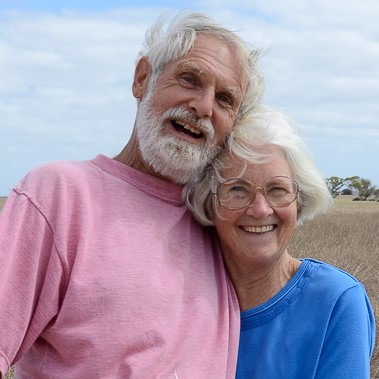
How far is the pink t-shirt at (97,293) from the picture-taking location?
7.87ft

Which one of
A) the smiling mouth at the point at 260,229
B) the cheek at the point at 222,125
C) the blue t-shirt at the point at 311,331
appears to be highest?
the cheek at the point at 222,125

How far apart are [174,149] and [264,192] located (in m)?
0.36

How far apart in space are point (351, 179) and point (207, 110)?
6624 centimetres

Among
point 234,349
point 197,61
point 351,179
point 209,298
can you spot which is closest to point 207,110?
point 197,61

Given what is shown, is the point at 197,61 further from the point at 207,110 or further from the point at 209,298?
the point at 209,298

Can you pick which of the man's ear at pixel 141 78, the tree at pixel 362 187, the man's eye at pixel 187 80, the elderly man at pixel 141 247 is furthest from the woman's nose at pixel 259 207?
the tree at pixel 362 187

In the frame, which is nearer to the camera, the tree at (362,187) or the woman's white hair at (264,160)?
the woman's white hair at (264,160)

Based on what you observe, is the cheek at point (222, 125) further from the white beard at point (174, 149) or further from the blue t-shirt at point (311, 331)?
the blue t-shirt at point (311, 331)

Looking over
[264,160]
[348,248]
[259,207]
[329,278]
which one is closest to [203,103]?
[264,160]

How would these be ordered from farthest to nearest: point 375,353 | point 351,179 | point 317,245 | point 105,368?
point 351,179, point 317,245, point 375,353, point 105,368

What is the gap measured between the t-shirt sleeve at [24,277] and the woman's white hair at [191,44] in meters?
0.79

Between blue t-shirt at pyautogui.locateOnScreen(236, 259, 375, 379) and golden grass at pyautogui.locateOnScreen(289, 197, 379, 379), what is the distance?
101 inches

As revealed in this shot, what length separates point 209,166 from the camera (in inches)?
113

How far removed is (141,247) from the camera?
2.58 metres
